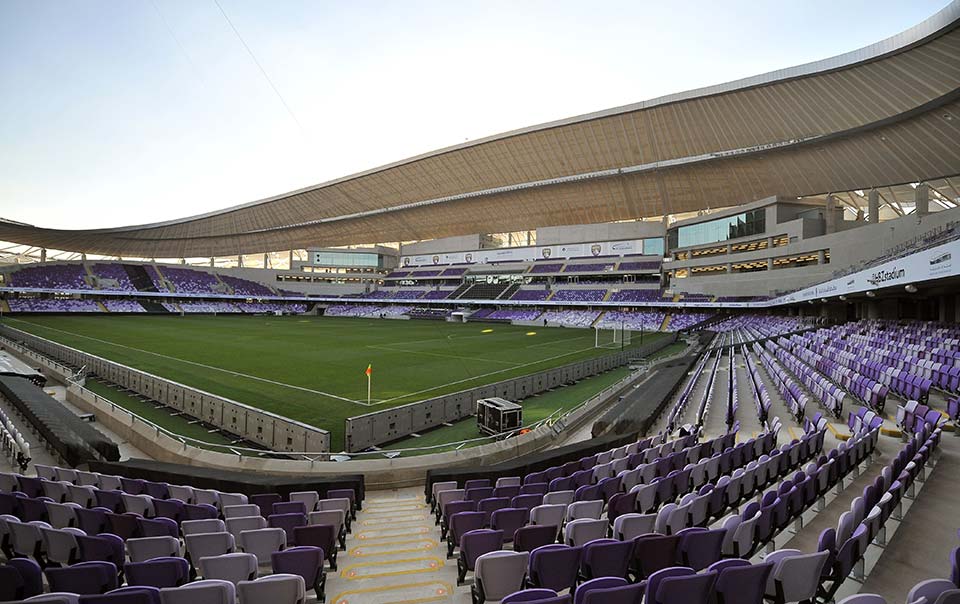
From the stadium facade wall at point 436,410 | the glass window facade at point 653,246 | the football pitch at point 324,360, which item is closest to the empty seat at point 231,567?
the stadium facade wall at point 436,410

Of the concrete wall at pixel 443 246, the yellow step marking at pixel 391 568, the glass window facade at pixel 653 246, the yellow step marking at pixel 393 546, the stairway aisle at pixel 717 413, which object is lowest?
the yellow step marking at pixel 393 546

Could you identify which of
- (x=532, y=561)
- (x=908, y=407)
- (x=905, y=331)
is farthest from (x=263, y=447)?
(x=905, y=331)

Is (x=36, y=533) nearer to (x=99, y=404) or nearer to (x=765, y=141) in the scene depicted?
(x=99, y=404)

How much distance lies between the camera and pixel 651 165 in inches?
2356

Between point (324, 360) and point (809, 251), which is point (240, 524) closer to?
point (324, 360)

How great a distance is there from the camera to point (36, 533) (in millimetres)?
4797

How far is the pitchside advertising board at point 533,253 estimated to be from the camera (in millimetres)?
74562

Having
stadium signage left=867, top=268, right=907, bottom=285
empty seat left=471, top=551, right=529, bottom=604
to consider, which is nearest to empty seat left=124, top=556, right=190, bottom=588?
empty seat left=471, top=551, right=529, bottom=604

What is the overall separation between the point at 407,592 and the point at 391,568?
0.71 meters

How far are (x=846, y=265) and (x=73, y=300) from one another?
97.8 metres

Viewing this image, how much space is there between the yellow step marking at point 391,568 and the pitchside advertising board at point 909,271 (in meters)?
16.2

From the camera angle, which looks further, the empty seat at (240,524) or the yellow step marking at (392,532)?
the yellow step marking at (392,532)

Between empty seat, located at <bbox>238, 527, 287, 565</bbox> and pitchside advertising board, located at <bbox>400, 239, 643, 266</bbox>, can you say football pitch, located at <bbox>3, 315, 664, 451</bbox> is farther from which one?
pitchside advertising board, located at <bbox>400, 239, 643, 266</bbox>

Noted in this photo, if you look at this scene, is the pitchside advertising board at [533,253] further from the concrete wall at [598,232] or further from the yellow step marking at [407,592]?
the yellow step marking at [407,592]
